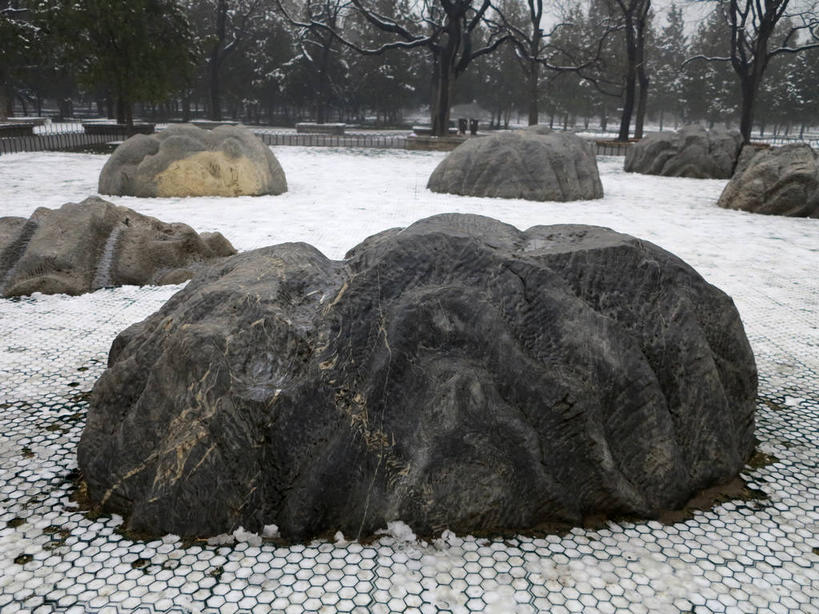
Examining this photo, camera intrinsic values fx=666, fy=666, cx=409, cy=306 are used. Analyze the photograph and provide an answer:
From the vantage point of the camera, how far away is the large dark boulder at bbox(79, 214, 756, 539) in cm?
248

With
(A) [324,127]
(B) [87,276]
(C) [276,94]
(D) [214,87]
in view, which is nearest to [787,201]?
(B) [87,276]

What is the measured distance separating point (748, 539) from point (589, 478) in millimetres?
619

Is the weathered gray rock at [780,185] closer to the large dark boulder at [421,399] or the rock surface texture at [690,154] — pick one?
the rock surface texture at [690,154]

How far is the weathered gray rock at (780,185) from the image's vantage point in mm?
→ 10109

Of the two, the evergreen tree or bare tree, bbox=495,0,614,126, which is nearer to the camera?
bare tree, bbox=495,0,614,126

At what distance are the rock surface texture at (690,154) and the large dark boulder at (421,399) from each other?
13.6 metres

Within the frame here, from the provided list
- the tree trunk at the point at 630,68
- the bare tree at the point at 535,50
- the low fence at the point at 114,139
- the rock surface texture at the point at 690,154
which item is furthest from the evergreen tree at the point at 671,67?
the rock surface texture at the point at 690,154

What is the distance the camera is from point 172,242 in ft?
20.0

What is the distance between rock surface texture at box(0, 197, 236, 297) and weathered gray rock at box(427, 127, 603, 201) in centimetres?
554

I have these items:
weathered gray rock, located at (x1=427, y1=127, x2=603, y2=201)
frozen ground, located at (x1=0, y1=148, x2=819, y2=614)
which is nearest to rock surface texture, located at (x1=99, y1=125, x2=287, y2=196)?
weathered gray rock, located at (x1=427, y1=127, x2=603, y2=201)

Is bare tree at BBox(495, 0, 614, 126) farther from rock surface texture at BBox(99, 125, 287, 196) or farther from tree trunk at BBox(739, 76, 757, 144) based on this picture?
rock surface texture at BBox(99, 125, 287, 196)

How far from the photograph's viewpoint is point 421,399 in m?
2.56

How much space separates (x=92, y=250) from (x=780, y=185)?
964cm

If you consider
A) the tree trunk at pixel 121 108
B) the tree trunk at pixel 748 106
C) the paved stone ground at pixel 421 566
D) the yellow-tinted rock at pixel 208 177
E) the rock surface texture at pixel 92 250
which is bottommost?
the paved stone ground at pixel 421 566
